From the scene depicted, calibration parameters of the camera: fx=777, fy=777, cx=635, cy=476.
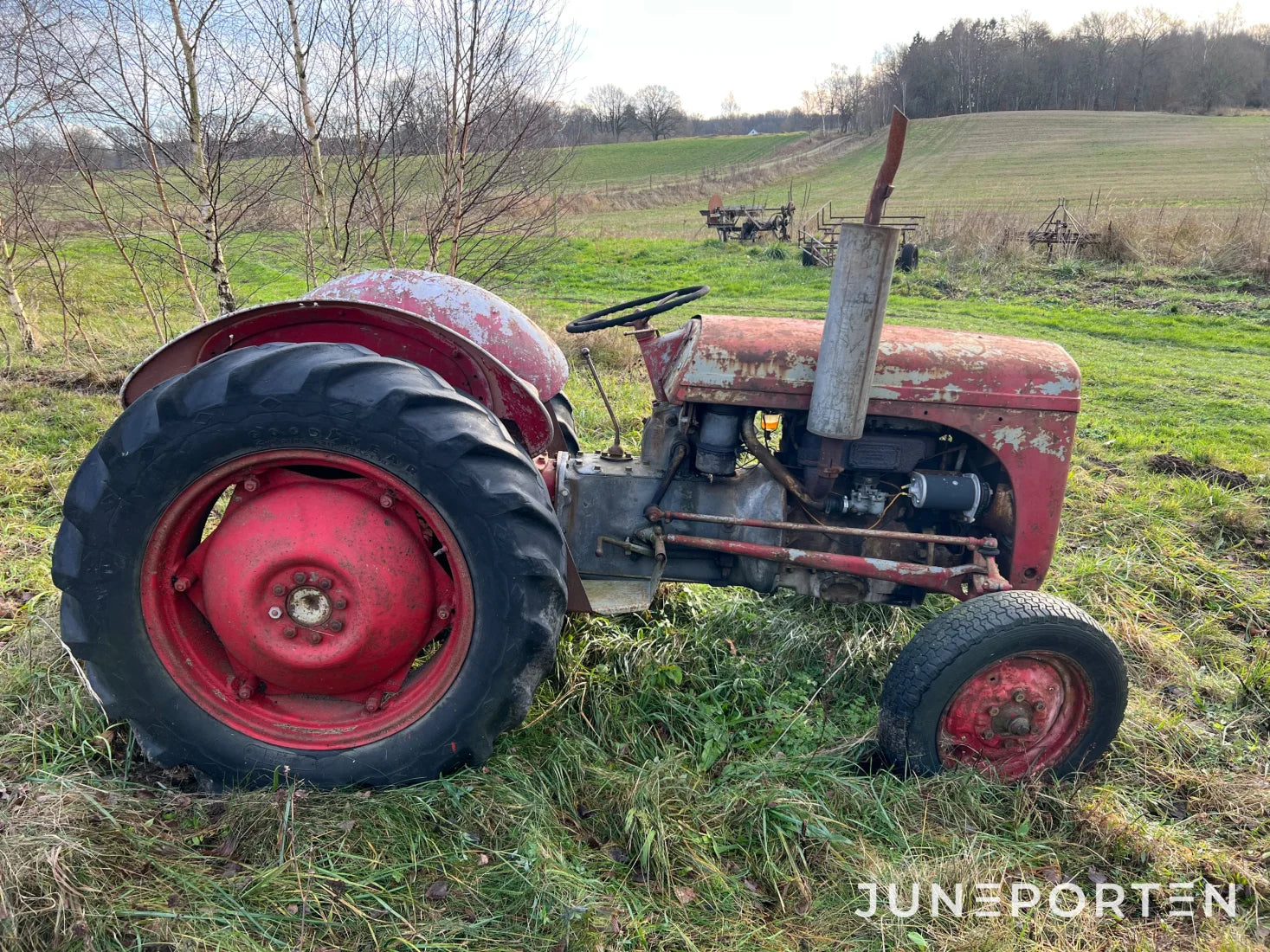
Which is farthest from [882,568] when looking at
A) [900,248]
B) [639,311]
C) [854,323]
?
[900,248]

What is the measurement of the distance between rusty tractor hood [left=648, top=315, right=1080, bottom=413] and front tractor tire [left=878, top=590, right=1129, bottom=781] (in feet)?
2.18

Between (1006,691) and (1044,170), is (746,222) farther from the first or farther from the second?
(1006,691)

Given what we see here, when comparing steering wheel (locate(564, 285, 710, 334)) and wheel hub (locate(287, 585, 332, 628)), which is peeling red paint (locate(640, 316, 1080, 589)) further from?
wheel hub (locate(287, 585, 332, 628))

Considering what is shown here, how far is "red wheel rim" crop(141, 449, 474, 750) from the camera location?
2.02 metres

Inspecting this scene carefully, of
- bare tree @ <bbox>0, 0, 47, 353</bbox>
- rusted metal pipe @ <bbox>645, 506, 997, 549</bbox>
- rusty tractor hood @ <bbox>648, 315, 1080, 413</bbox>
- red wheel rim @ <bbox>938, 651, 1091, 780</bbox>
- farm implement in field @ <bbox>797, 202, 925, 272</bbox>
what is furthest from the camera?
farm implement in field @ <bbox>797, 202, 925, 272</bbox>

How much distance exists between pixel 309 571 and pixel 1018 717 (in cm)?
211

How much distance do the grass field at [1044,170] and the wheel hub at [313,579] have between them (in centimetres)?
1649

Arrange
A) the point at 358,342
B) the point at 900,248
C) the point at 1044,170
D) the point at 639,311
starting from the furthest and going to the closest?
the point at 1044,170 < the point at 900,248 < the point at 639,311 < the point at 358,342

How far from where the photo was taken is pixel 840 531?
2.67 metres

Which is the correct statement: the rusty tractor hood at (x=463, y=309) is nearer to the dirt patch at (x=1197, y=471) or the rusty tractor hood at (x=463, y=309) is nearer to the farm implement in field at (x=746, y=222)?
the dirt patch at (x=1197, y=471)

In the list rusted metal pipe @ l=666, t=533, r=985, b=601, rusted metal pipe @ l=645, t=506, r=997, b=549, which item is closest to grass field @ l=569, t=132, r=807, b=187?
rusted metal pipe @ l=645, t=506, r=997, b=549

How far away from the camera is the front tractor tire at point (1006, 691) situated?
7.48ft

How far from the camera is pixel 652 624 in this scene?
3.12 meters

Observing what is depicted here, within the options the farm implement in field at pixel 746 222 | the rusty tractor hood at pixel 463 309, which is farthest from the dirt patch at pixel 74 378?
the farm implement in field at pixel 746 222
